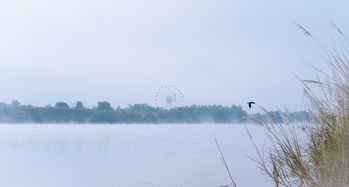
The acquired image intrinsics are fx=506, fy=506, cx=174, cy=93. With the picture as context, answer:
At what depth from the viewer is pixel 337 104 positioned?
7.40 feet

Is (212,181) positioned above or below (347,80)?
below

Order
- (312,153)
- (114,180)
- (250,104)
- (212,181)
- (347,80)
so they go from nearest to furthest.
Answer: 1. (250,104)
2. (347,80)
3. (312,153)
4. (212,181)
5. (114,180)

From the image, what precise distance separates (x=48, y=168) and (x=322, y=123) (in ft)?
25.1

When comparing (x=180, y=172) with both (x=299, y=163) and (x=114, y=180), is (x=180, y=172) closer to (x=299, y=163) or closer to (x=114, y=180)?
(x=114, y=180)

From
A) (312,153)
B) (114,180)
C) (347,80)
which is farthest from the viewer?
(114,180)

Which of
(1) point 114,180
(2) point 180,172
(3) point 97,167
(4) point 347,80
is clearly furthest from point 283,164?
(3) point 97,167

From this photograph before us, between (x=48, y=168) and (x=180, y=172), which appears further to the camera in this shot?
(x=48, y=168)

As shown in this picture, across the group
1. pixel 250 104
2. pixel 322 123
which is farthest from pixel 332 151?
pixel 250 104

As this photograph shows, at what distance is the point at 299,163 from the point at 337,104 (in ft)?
1.04

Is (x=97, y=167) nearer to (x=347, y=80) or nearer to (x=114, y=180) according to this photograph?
(x=114, y=180)

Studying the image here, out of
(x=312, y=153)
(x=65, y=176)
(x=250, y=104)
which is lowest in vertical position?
(x=65, y=176)

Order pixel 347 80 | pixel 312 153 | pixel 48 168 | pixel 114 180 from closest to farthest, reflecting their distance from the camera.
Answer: pixel 347 80, pixel 312 153, pixel 114 180, pixel 48 168

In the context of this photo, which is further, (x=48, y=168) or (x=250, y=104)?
(x=48, y=168)

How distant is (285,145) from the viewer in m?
2.25
